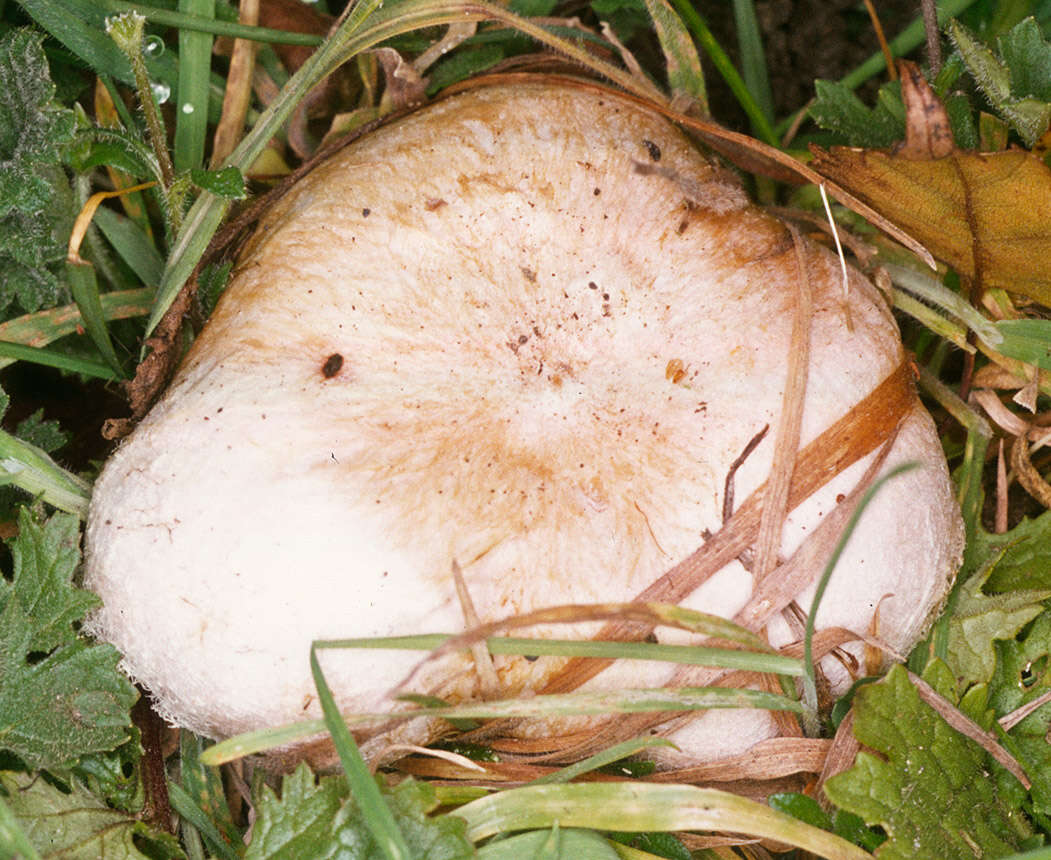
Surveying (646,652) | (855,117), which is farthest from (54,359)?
(855,117)

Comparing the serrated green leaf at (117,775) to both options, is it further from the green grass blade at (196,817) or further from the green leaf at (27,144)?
the green leaf at (27,144)

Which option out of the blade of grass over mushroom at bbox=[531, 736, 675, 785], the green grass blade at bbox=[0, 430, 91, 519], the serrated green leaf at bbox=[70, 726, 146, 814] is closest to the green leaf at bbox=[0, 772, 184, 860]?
the serrated green leaf at bbox=[70, 726, 146, 814]

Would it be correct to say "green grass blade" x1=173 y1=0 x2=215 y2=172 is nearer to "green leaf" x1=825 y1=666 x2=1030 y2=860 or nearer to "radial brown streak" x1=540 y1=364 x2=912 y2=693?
"radial brown streak" x1=540 y1=364 x2=912 y2=693

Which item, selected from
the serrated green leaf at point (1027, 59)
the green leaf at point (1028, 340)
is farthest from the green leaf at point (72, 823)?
the serrated green leaf at point (1027, 59)

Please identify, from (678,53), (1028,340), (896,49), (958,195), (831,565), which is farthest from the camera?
(896,49)

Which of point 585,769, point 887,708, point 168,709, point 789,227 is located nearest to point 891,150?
point 789,227

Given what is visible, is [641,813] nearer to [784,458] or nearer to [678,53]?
[784,458]

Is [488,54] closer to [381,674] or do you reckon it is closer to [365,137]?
[365,137]
